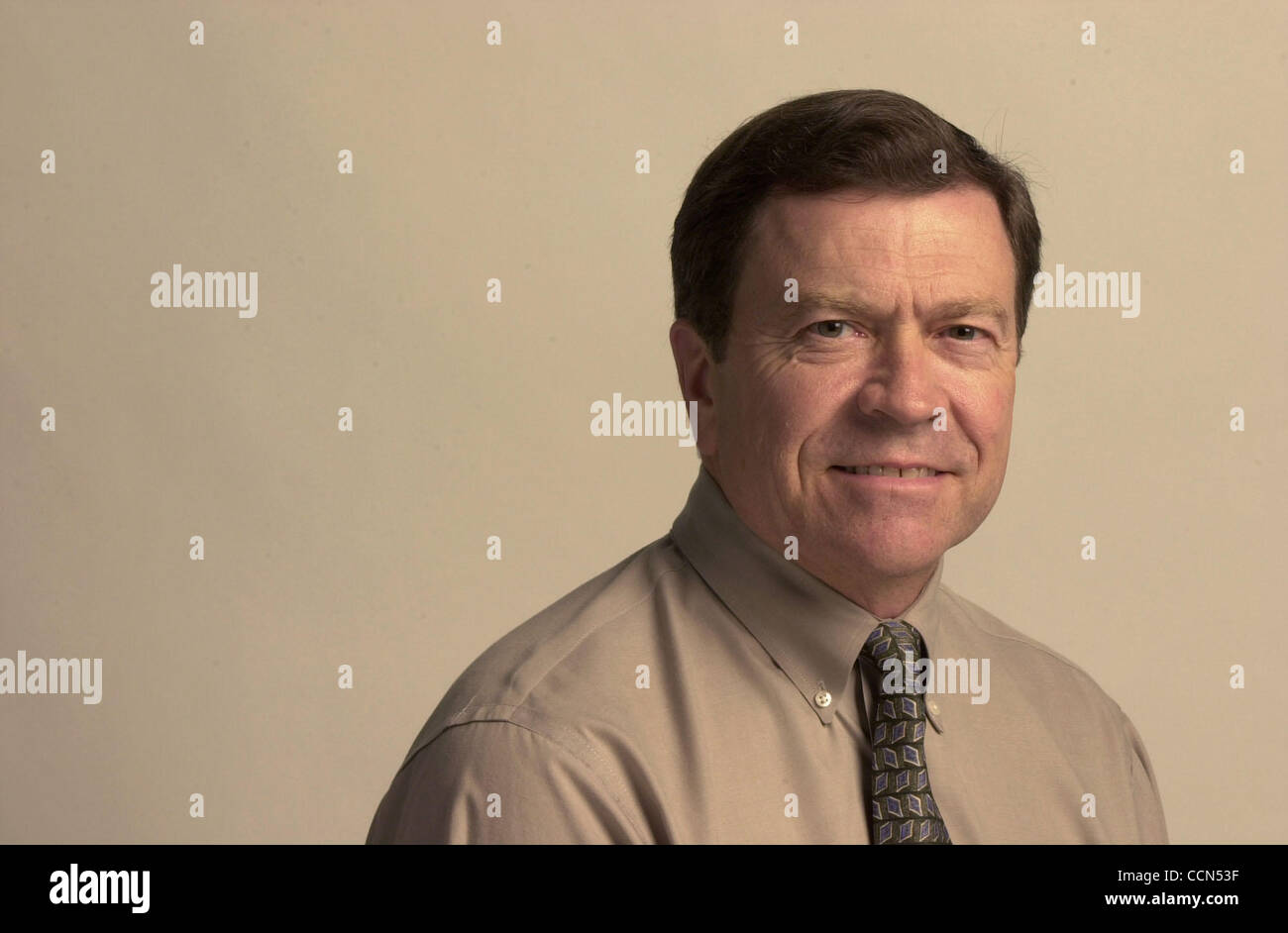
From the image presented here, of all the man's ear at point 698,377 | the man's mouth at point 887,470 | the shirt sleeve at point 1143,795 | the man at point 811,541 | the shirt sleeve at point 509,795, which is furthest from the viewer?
the shirt sleeve at point 1143,795

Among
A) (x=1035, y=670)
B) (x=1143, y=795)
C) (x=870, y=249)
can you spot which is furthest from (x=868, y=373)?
(x=1143, y=795)

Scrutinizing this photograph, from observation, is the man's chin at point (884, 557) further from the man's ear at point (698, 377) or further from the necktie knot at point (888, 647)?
the man's ear at point (698, 377)

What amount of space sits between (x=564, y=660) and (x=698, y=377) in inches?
21.2

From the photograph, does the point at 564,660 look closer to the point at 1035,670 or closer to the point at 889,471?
the point at 889,471

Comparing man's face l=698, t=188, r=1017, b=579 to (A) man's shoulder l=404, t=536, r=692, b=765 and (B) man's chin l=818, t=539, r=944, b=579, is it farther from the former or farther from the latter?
(A) man's shoulder l=404, t=536, r=692, b=765

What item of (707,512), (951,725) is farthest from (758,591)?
(951,725)

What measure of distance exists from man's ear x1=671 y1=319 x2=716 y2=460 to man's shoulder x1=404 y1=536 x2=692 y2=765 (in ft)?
0.64

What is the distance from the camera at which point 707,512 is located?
2.56 m

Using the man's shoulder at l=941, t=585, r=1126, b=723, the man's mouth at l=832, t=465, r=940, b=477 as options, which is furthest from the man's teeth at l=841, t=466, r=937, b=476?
the man's shoulder at l=941, t=585, r=1126, b=723

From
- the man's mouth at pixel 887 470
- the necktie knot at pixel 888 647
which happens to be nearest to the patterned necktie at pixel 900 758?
the necktie knot at pixel 888 647

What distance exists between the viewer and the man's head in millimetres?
2404

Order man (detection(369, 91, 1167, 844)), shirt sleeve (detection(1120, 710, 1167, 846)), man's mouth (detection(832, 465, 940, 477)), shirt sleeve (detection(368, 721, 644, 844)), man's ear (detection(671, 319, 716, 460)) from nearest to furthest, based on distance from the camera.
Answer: shirt sleeve (detection(368, 721, 644, 844))
man (detection(369, 91, 1167, 844))
man's mouth (detection(832, 465, 940, 477))
man's ear (detection(671, 319, 716, 460))
shirt sleeve (detection(1120, 710, 1167, 846))

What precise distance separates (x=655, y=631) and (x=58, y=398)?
2.49 metres

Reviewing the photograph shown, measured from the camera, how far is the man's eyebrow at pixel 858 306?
94.5 inches
